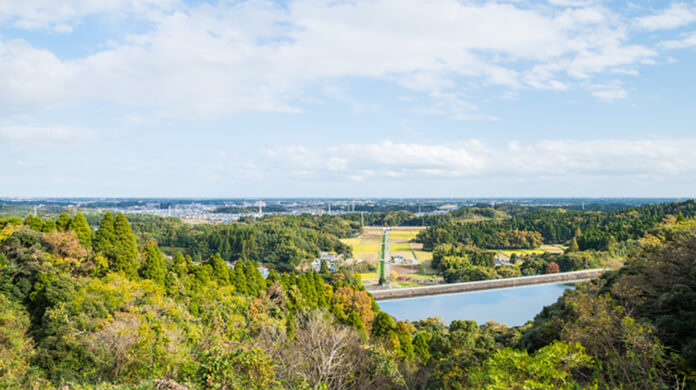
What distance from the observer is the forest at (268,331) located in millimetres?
5320

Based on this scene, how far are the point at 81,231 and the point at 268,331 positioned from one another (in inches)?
318

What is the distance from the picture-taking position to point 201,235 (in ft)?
159

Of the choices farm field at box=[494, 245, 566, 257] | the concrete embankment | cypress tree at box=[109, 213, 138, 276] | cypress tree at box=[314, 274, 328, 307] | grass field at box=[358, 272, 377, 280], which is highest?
cypress tree at box=[109, 213, 138, 276]

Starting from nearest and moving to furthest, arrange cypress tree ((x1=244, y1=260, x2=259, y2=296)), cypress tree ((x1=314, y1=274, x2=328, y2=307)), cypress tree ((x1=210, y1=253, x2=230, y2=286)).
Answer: cypress tree ((x1=210, y1=253, x2=230, y2=286)), cypress tree ((x1=244, y1=260, x2=259, y2=296)), cypress tree ((x1=314, y1=274, x2=328, y2=307))

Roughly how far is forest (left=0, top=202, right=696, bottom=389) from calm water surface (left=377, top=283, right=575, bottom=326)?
722 centimetres

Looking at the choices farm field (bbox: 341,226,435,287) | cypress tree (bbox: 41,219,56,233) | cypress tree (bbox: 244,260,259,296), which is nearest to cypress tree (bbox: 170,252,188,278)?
cypress tree (bbox: 244,260,259,296)

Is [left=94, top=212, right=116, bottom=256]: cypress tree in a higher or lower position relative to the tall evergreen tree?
higher

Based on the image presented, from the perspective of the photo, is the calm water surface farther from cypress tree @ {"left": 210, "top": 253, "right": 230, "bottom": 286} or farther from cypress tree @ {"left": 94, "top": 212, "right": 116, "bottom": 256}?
cypress tree @ {"left": 94, "top": 212, "right": 116, "bottom": 256}

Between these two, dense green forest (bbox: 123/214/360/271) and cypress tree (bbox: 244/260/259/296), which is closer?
cypress tree (bbox: 244/260/259/296)

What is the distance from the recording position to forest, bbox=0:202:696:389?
5.32 meters

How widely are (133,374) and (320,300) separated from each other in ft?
41.7

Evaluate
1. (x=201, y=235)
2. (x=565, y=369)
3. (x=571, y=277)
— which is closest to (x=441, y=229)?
(x=571, y=277)

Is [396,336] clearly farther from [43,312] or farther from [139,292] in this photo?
[43,312]

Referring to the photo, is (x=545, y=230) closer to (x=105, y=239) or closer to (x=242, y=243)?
(x=242, y=243)
